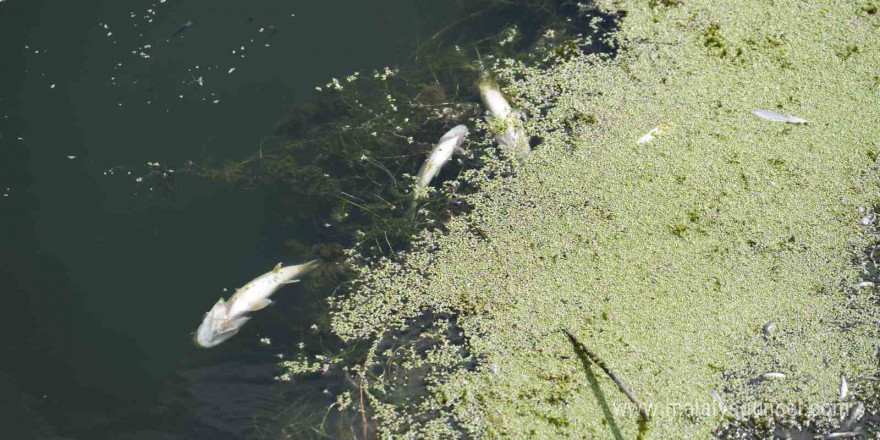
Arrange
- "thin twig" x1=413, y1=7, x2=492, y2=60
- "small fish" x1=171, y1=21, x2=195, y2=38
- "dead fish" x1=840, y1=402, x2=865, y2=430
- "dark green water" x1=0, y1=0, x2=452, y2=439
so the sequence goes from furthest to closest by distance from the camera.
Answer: "small fish" x1=171, y1=21, x2=195, y2=38 < "thin twig" x1=413, y1=7, x2=492, y2=60 < "dark green water" x1=0, y1=0, x2=452, y2=439 < "dead fish" x1=840, y1=402, x2=865, y2=430

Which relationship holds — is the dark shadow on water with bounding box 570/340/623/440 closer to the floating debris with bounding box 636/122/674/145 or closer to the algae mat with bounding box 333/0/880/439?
the algae mat with bounding box 333/0/880/439

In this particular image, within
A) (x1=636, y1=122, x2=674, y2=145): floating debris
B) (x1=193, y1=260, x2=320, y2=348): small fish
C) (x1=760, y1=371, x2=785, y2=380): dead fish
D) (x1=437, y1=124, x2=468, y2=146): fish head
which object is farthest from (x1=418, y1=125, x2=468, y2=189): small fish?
(x1=760, y1=371, x2=785, y2=380): dead fish

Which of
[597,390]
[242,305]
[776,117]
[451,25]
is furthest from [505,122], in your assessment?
[242,305]

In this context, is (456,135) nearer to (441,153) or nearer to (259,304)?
(441,153)

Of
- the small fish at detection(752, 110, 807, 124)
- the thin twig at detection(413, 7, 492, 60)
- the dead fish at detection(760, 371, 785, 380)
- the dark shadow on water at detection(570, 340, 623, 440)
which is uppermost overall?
the thin twig at detection(413, 7, 492, 60)

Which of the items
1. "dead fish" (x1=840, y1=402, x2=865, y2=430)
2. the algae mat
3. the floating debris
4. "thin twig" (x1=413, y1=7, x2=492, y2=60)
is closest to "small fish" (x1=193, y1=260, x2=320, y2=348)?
the algae mat

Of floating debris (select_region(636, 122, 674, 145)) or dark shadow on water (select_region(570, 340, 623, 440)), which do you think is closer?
dark shadow on water (select_region(570, 340, 623, 440))

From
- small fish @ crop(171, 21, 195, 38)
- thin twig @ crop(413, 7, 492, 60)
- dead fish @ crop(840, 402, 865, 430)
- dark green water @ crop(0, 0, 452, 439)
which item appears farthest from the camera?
small fish @ crop(171, 21, 195, 38)

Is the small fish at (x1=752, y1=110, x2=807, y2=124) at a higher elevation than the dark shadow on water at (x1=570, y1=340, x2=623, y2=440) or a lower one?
higher
